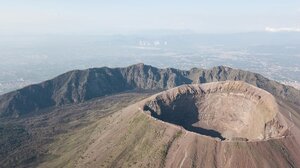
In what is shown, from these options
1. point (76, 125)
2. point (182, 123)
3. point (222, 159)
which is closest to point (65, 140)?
point (76, 125)

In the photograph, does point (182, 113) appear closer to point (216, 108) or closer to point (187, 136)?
point (216, 108)

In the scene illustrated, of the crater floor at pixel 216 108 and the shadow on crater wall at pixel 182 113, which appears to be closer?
the crater floor at pixel 216 108

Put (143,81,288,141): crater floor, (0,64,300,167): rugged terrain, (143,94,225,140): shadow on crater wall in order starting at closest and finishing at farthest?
(0,64,300,167): rugged terrain
(143,81,288,141): crater floor
(143,94,225,140): shadow on crater wall

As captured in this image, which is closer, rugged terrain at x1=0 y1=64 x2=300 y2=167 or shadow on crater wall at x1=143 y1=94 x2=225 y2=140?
rugged terrain at x1=0 y1=64 x2=300 y2=167

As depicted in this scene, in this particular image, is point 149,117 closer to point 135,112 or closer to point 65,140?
point 135,112

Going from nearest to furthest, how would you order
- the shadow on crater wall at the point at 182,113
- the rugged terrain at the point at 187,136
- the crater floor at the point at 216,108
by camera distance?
the rugged terrain at the point at 187,136 < the crater floor at the point at 216,108 < the shadow on crater wall at the point at 182,113

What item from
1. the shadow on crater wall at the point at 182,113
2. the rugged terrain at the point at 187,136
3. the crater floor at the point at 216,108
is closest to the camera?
the rugged terrain at the point at 187,136

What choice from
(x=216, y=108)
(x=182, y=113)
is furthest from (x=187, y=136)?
(x=216, y=108)

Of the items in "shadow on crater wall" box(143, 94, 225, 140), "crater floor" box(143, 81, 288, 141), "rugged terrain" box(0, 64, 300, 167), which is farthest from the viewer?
"shadow on crater wall" box(143, 94, 225, 140)
